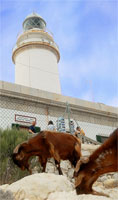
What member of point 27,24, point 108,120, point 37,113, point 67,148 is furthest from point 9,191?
point 27,24

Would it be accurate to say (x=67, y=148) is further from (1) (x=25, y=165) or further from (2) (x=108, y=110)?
(2) (x=108, y=110)

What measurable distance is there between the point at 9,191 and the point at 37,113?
554 centimetres

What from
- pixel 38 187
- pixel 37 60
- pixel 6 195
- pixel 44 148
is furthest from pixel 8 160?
pixel 37 60

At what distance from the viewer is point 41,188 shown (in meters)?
3.24

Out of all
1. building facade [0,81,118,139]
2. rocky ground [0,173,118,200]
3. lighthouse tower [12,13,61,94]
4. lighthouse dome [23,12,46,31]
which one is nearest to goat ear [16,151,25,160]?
rocky ground [0,173,118,200]

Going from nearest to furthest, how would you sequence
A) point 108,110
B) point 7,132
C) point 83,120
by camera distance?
point 7,132
point 83,120
point 108,110

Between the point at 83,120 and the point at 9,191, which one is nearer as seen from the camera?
the point at 9,191

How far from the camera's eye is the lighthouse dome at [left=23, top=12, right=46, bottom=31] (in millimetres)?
18625

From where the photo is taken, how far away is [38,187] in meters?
3.25

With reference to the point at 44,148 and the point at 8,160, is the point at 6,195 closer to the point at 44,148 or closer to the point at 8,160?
the point at 44,148

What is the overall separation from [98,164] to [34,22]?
18.6 metres

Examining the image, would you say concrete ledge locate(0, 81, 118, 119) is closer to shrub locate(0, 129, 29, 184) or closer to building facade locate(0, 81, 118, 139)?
building facade locate(0, 81, 118, 139)

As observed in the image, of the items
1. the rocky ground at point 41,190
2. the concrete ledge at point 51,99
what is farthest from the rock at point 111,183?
the concrete ledge at point 51,99

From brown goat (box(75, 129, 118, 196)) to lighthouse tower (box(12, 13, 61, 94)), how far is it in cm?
1221
